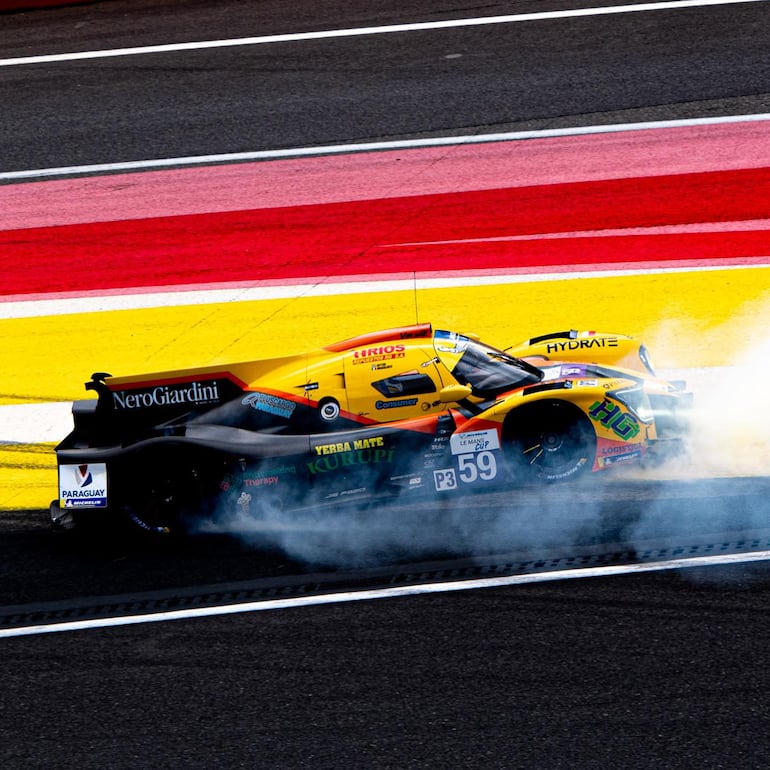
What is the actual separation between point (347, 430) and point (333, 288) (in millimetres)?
4239

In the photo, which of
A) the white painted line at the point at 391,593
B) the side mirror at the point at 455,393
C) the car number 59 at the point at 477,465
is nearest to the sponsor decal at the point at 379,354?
the side mirror at the point at 455,393

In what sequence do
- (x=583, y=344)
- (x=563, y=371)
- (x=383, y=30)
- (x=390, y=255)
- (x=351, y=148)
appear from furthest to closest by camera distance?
1. (x=383, y=30)
2. (x=351, y=148)
3. (x=390, y=255)
4. (x=583, y=344)
5. (x=563, y=371)

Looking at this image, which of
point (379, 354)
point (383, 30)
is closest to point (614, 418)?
point (379, 354)

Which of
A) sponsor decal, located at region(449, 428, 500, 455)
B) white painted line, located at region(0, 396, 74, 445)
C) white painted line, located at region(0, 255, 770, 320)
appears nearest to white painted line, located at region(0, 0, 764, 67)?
white painted line, located at region(0, 255, 770, 320)

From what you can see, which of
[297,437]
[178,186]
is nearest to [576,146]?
[178,186]

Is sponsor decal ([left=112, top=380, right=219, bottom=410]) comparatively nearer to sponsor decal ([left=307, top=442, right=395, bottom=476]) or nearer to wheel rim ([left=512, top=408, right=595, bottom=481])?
sponsor decal ([left=307, top=442, right=395, bottom=476])

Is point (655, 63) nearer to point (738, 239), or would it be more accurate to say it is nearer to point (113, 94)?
point (738, 239)

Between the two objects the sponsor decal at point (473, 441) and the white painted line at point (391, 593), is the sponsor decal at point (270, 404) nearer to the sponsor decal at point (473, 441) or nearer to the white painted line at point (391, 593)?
the sponsor decal at point (473, 441)

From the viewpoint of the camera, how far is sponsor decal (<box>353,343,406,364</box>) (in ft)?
29.5

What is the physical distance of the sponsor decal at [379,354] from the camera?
9000mm

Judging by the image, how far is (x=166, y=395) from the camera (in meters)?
9.23

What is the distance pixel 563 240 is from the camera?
1338 cm

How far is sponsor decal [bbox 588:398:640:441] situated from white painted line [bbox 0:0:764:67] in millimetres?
9670

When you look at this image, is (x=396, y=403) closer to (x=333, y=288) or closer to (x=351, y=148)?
(x=333, y=288)
